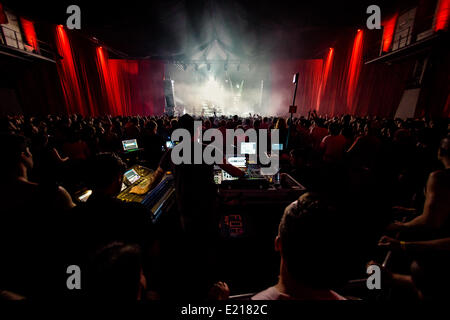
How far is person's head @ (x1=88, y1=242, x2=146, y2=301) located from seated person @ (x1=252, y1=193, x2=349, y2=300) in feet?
1.66

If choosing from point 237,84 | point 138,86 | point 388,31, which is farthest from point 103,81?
point 388,31

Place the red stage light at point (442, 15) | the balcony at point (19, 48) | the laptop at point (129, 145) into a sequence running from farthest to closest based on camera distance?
1. the balcony at point (19, 48)
2. the red stage light at point (442, 15)
3. the laptop at point (129, 145)

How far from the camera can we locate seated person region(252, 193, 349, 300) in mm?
599

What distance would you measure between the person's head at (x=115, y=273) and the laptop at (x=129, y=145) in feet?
13.6

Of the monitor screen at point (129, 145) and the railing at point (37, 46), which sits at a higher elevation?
the railing at point (37, 46)

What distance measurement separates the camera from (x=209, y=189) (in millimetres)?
2055

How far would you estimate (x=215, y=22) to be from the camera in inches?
474

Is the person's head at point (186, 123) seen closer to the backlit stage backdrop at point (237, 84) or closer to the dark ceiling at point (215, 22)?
the dark ceiling at point (215, 22)

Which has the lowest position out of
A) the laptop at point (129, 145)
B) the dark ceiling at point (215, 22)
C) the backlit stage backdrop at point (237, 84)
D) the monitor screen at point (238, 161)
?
the monitor screen at point (238, 161)

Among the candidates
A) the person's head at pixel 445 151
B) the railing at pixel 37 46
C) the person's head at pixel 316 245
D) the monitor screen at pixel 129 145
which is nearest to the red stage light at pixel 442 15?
the person's head at pixel 445 151

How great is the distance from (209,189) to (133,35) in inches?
537

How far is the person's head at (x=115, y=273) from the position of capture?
1.79 feet
